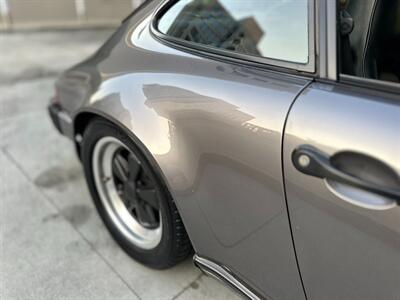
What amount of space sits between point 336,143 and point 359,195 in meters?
0.15

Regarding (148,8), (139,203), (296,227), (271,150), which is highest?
(148,8)

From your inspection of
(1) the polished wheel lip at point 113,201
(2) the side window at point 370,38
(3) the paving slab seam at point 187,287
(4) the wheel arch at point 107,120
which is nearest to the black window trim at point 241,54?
(2) the side window at point 370,38

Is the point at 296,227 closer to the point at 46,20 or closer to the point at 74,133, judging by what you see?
the point at 74,133

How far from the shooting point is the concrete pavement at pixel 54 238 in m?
2.12

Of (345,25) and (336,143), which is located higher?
(345,25)

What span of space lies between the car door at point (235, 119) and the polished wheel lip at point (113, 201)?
52 cm

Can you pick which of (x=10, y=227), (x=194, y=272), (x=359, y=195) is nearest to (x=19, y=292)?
(x=10, y=227)

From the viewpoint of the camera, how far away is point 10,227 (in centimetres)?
253

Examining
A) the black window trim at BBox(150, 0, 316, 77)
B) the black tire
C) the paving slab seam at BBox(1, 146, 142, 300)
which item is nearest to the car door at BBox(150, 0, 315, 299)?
the black window trim at BBox(150, 0, 316, 77)

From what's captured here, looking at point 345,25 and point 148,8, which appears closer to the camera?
point 345,25

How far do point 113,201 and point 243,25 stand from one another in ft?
4.12

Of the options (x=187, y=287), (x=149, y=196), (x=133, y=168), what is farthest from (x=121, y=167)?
(x=187, y=287)

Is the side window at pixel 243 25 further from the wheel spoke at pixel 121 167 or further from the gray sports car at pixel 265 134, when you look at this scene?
the wheel spoke at pixel 121 167

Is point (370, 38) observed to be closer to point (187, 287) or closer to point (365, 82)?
point (365, 82)
